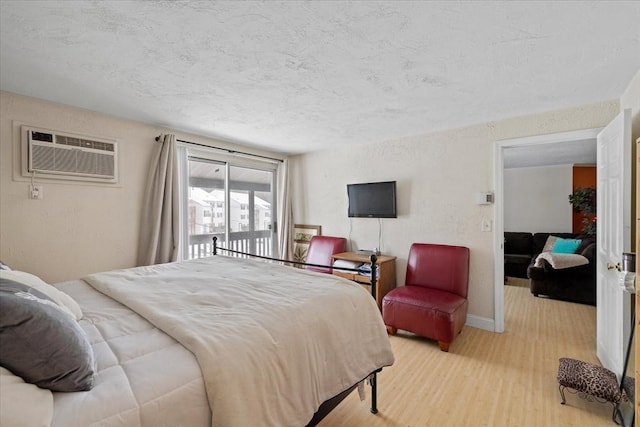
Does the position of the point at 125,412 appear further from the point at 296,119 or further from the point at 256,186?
the point at 256,186

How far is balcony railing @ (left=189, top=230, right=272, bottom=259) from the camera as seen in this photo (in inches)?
151

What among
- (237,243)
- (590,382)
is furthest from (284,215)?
(590,382)

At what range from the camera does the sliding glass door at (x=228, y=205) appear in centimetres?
381

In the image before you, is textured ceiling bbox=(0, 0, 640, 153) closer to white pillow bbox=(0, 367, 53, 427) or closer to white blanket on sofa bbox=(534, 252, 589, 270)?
white pillow bbox=(0, 367, 53, 427)

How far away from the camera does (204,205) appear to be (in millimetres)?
3932

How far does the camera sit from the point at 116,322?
4.50 ft

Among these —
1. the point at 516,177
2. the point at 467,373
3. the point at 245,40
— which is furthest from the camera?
the point at 516,177

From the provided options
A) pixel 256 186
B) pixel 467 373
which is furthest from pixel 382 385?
pixel 256 186

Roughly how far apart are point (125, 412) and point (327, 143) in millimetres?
3768

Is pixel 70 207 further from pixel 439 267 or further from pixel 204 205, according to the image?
pixel 439 267

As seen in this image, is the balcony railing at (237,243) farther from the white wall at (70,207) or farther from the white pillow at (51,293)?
the white pillow at (51,293)

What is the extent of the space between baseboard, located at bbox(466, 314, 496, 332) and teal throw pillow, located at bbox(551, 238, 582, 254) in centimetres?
247

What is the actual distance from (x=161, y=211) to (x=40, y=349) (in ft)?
8.37

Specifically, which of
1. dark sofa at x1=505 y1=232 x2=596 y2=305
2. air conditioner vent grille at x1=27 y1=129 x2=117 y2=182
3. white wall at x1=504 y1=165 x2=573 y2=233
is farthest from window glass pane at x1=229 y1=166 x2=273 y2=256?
white wall at x1=504 y1=165 x2=573 y2=233
